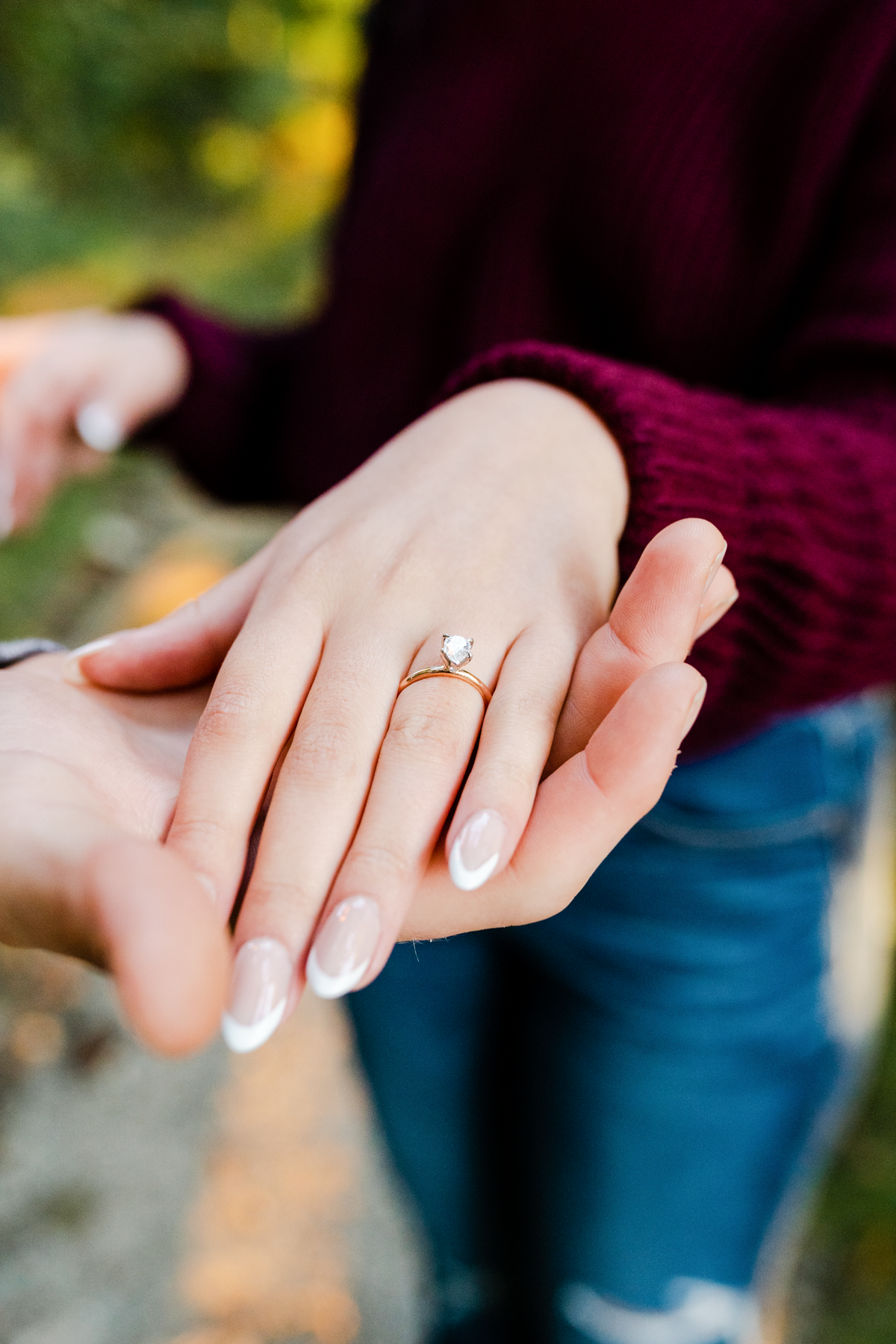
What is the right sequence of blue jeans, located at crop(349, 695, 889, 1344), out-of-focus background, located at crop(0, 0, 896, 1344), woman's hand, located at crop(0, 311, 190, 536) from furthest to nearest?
1. out-of-focus background, located at crop(0, 0, 896, 1344)
2. woman's hand, located at crop(0, 311, 190, 536)
3. blue jeans, located at crop(349, 695, 889, 1344)

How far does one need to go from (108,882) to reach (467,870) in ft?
0.71

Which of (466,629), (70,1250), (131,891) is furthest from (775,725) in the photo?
(70,1250)

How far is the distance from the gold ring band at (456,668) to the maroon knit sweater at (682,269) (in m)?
0.18

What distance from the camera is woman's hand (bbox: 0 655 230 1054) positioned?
19.2 inches

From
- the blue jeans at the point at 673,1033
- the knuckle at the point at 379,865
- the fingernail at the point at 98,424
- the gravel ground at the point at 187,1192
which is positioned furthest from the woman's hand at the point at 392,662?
the gravel ground at the point at 187,1192

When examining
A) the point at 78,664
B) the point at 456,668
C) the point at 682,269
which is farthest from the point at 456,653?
the point at 682,269

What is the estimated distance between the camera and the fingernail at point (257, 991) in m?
0.55

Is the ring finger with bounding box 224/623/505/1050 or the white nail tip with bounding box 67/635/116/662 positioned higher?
the ring finger with bounding box 224/623/505/1050

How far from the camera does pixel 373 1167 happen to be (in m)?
1.86

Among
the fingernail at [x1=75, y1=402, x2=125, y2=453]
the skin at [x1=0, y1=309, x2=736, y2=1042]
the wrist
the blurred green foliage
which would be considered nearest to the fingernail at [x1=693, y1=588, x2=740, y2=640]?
the skin at [x1=0, y1=309, x2=736, y2=1042]

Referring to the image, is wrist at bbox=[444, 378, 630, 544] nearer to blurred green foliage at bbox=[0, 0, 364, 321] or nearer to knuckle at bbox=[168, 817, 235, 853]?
knuckle at bbox=[168, 817, 235, 853]

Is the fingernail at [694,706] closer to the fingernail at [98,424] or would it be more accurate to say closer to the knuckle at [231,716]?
the knuckle at [231,716]

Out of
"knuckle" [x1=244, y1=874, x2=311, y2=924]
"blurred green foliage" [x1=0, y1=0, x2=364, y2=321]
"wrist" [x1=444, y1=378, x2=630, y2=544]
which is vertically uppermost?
"wrist" [x1=444, y1=378, x2=630, y2=544]

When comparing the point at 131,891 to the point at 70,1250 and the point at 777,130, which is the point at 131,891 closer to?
the point at 777,130
